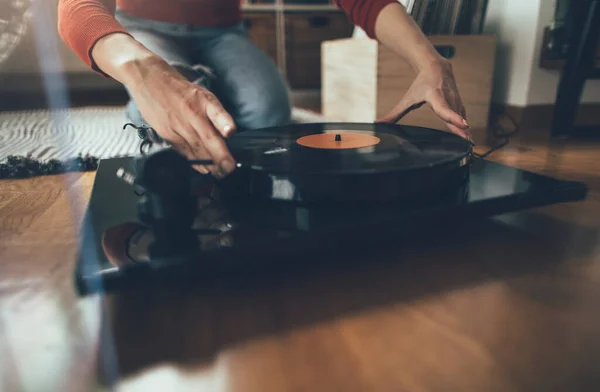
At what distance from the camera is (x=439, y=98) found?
699 mm

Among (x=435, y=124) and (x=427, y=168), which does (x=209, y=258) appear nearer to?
(x=427, y=168)

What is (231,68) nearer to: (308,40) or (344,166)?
(344,166)

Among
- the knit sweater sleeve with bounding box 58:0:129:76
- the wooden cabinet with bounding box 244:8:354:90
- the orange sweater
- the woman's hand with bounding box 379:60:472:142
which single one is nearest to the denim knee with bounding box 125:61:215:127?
the orange sweater

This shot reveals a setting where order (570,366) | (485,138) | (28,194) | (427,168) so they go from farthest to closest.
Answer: (485,138), (28,194), (427,168), (570,366)

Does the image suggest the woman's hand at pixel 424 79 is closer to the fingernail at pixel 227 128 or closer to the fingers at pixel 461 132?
the fingers at pixel 461 132

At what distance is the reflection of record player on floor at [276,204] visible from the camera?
1.23ft

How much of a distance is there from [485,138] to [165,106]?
1.09 meters

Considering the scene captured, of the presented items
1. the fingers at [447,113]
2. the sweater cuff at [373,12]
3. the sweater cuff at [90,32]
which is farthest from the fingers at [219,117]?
the sweater cuff at [373,12]

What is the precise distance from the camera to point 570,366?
0.33m

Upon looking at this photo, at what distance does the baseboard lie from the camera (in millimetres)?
1523

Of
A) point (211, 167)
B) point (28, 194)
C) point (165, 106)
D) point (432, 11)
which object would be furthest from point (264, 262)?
point (432, 11)

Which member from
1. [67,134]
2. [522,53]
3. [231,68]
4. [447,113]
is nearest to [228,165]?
[447,113]

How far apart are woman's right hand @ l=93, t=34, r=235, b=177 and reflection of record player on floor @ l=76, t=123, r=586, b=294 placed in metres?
0.03

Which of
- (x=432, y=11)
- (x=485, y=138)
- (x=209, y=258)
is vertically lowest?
(x=485, y=138)
